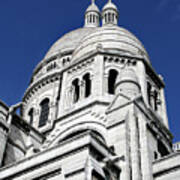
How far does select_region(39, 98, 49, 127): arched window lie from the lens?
1205 inches

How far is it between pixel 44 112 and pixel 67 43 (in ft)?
28.6

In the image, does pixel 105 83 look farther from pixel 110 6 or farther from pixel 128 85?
pixel 110 6

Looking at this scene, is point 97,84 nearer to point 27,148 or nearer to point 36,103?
point 27,148

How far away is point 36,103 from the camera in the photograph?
32.4 metres

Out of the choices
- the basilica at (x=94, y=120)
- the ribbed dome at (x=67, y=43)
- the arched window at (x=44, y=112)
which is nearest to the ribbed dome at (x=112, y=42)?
the basilica at (x=94, y=120)

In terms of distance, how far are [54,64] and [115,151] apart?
734 inches

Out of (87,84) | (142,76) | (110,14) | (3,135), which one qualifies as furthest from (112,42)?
(110,14)

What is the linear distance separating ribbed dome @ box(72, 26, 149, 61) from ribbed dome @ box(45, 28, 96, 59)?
760 centimetres

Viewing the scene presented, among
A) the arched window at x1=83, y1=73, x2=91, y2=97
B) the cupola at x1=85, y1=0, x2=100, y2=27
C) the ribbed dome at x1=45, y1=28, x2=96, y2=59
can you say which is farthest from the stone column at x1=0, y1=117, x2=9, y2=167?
the cupola at x1=85, y1=0, x2=100, y2=27

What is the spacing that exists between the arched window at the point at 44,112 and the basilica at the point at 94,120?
0.08 meters

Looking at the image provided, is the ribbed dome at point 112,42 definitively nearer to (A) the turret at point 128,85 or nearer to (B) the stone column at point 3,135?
(A) the turret at point 128,85

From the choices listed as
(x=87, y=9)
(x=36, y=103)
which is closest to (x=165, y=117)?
(x=36, y=103)

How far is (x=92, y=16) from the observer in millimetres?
47125

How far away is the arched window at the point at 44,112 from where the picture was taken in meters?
30.6
